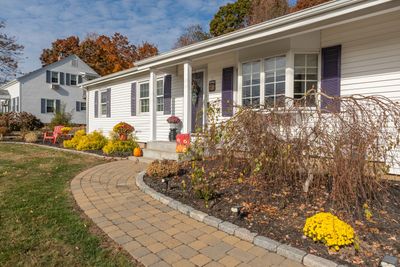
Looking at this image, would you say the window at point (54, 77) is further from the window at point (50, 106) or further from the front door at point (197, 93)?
the front door at point (197, 93)

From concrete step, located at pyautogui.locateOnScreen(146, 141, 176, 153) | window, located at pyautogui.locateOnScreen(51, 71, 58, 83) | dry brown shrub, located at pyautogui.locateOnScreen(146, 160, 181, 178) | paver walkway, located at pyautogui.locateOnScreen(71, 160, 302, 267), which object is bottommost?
paver walkway, located at pyautogui.locateOnScreen(71, 160, 302, 267)

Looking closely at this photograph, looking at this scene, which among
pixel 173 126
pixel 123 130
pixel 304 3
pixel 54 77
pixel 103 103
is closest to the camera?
pixel 173 126

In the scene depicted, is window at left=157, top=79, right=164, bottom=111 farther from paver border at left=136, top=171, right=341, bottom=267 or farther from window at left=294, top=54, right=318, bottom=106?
paver border at left=136, top=171, right=341, bottom=267

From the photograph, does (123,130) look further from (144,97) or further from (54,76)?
(54,76)

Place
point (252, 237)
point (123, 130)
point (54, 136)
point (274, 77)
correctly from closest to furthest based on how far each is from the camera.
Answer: point (252, 237) → point (274, 77) → point (123, 130) → point (54, 136)

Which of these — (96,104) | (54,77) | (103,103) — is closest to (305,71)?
(103,103)

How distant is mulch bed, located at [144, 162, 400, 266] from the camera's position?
2.45 meters

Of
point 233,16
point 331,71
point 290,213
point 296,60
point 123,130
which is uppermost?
point 233,16

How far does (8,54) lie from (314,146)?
93.3 feet

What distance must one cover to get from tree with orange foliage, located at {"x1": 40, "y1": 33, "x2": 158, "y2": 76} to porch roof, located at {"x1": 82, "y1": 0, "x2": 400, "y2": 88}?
24796 mm

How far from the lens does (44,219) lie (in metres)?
3.26

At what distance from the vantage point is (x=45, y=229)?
117 inches

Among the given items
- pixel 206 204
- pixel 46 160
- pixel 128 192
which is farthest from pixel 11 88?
pixel 206 204

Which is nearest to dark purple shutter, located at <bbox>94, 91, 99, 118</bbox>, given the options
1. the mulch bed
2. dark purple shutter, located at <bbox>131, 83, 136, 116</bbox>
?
dark purple shutter, located at <bbox>131, 83, 136, 116</bbox>
